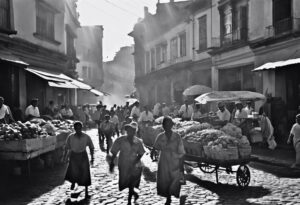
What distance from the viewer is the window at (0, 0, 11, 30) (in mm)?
15755

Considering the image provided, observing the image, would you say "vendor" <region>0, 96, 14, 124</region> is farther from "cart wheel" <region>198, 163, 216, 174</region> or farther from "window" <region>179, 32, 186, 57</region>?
"window" <region>179, 32, 186, 57</region>

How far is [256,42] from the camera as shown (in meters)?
17.9

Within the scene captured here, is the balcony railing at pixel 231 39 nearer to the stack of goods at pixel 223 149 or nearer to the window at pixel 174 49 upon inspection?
the window at pixel 174 49

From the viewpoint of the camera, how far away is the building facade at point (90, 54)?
54688 millimetres

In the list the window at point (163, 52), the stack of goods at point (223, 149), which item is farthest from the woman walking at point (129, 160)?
the window at point (163, 52)

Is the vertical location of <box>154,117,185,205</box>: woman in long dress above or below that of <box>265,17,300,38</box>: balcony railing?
below

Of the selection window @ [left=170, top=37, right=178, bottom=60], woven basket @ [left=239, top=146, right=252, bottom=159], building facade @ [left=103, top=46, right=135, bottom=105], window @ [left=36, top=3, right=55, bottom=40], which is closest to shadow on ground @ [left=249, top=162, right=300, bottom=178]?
woven basket @ [left=239, top=146, right=252, bottom=159]

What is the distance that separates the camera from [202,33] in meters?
24.8

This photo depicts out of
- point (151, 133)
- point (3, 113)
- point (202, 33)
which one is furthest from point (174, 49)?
point (3, 113)

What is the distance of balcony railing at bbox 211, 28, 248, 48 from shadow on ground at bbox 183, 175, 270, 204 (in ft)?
42.3

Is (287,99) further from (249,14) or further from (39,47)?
(39,47)

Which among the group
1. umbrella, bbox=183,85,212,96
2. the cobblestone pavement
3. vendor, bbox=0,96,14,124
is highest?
umbrella, bbox=183,85,212,96

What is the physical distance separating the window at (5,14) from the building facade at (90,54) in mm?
37671

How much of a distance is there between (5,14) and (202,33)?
529 inches
